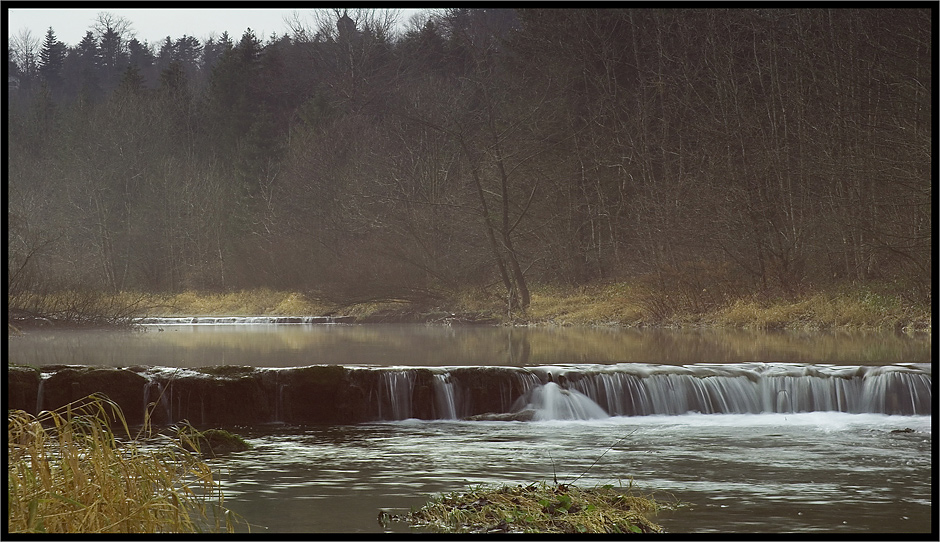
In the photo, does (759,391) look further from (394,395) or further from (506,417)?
(394,395)

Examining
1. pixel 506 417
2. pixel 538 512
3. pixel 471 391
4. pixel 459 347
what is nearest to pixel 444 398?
pixel 471 391

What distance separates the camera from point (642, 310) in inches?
1022

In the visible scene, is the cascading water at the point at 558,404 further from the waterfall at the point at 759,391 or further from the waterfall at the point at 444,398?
the waterfall at the point at 444,398

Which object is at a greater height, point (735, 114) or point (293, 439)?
point (735, 114)

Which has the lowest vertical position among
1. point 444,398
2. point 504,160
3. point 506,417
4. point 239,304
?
point 506,417

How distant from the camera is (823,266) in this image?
984 inches

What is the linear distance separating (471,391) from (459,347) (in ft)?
22.5

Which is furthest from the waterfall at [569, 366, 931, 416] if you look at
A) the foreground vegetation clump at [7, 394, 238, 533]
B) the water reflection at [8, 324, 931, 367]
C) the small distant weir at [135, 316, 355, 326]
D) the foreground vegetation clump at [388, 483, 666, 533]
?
the small distant weir at [135, 316, 355, 326]

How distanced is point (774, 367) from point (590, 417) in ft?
8.64

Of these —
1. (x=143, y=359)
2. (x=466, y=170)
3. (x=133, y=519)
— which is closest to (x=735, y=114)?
(x=466, y=170)

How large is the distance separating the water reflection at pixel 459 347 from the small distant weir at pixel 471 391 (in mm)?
1038

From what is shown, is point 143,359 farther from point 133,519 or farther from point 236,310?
point 236,310

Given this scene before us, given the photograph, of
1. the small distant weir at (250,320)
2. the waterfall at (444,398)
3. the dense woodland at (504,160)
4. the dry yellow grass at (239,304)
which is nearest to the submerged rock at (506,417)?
the waterfall at (444,398)

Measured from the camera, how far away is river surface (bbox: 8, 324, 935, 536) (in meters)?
7.13
